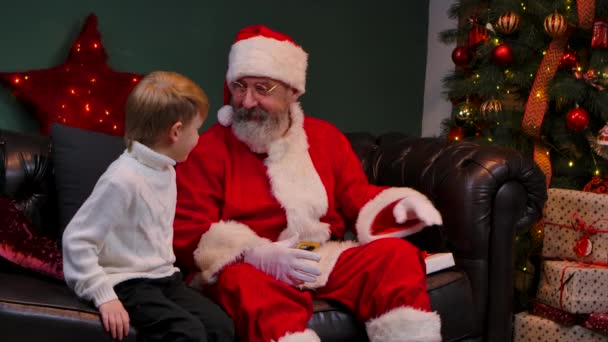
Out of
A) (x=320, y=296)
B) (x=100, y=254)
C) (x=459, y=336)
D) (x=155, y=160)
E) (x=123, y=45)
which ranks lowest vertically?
(x=459, y=336)

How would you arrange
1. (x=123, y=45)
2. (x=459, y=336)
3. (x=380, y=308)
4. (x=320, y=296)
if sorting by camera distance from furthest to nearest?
1. (x=123, y=45)
2. (x=459, y=336)
3. (x=320, y=296)
4. (x=380, y=308)

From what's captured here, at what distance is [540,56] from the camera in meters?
3.50

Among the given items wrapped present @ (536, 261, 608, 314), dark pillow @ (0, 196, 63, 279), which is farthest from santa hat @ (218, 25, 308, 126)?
wrapped present @ (536, 261, 608, 314)

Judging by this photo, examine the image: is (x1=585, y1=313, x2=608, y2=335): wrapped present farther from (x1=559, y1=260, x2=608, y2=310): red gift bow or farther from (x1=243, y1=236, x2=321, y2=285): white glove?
(x1=243, y1=236, x2=321, y2=285): white glove

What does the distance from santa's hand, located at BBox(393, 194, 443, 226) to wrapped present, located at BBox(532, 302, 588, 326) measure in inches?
36.6

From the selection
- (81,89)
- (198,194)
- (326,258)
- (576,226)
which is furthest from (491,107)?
(81,89)

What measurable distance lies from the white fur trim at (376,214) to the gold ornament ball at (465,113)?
131 centimetres

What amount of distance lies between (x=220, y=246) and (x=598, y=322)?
1.59 metres

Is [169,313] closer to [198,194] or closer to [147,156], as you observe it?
[147,156]

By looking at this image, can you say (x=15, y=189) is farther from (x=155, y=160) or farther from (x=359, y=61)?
(x=359, y=61)

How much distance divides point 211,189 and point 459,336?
937 millimetres

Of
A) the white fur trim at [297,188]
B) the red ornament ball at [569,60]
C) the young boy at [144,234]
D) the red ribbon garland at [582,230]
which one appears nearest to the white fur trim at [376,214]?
the white fur trim at [297,188]

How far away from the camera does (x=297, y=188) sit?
2430 mm


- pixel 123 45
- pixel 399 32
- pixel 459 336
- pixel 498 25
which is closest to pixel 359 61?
pixel 399 32
